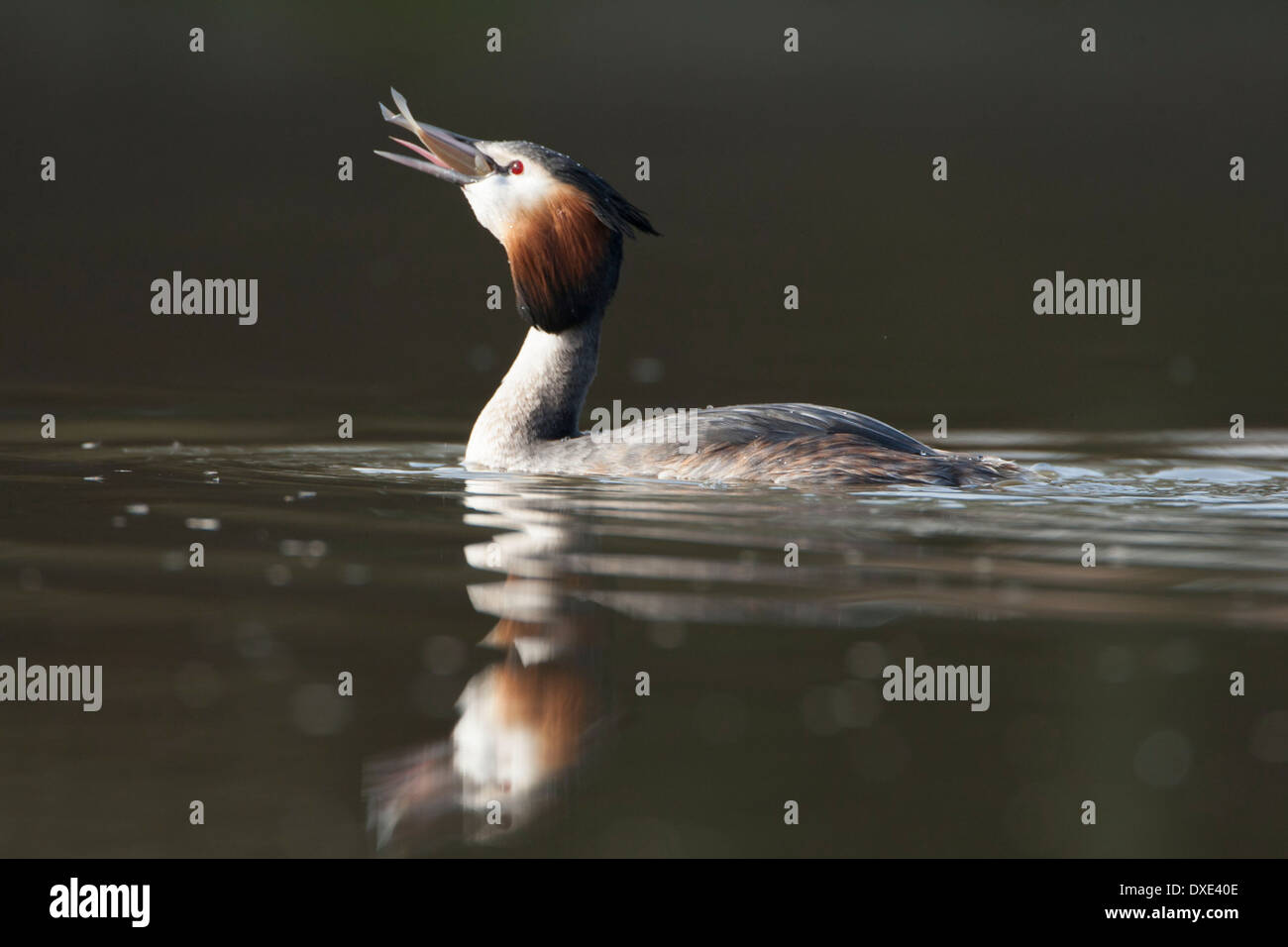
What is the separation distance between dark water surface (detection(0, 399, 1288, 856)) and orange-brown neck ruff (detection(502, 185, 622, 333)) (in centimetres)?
112

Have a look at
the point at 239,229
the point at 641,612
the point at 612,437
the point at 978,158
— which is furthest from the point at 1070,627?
the point at 978,158

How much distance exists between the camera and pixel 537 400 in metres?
10.2

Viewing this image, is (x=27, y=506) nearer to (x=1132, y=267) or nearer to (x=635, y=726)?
(x=635, y=726)

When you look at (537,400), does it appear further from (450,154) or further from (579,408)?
(450,154)

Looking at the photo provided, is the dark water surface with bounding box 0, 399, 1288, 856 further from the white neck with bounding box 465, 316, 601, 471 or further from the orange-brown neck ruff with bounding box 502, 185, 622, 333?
the orange-brown neck ruff with bounding box 502, 185, 622, 333

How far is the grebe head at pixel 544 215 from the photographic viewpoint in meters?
10.0

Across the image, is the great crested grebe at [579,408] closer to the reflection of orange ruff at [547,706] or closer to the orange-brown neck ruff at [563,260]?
the orange-brown neck ruff at [563,260]

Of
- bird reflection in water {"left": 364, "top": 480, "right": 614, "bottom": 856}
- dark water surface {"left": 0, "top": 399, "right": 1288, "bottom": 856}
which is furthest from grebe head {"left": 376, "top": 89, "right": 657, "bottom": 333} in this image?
bird reflection in water {"left": 364, "top": 480, "right": 614, "bottom": 856}

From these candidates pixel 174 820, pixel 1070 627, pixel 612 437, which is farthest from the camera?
pixel 612 437

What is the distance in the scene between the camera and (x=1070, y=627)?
665 cm

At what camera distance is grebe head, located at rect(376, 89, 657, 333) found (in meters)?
10.0

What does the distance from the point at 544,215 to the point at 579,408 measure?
979mm

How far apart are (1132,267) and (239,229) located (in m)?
9.48

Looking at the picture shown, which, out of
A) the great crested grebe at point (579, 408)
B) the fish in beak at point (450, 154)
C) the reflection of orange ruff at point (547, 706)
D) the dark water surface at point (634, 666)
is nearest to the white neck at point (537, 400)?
the great crested grebe at point (579, 408)
